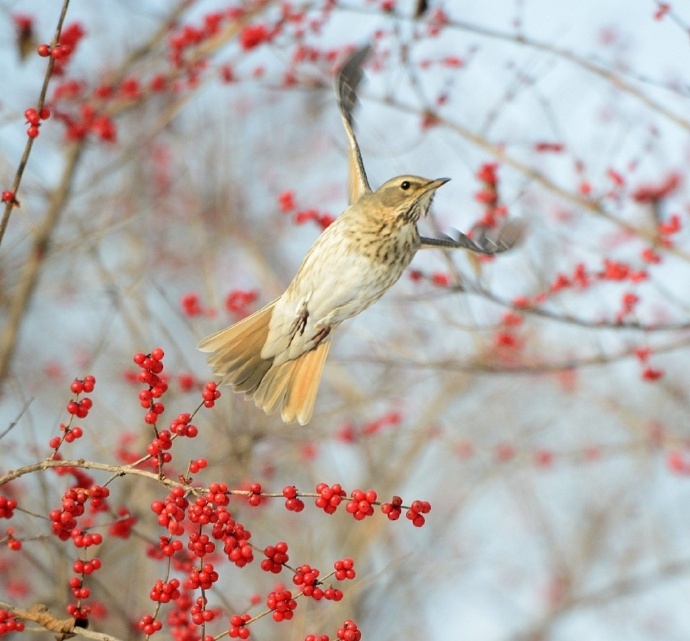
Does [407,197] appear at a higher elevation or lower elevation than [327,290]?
higher

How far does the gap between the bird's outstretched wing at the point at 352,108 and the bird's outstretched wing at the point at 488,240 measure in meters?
0.42

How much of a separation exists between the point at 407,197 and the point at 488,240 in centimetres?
33

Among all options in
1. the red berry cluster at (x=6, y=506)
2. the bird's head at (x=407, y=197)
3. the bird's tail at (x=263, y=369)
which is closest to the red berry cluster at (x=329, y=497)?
the red berry cluster at (x=6, y=506)

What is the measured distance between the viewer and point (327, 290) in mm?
3016

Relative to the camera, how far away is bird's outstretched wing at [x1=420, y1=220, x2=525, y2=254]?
3.01 m

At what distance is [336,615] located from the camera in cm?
495

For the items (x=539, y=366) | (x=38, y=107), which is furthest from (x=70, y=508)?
(x=539, y=366)

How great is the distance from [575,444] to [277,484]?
380cm

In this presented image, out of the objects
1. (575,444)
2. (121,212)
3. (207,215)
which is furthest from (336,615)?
(575,444)

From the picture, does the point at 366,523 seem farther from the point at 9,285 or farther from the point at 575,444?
the point at 575,444

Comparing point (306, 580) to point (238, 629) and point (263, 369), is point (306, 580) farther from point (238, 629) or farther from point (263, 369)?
point (263, 369)

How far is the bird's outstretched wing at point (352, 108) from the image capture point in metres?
3.25

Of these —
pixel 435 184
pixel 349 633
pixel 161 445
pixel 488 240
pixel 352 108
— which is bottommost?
pixel 349 633

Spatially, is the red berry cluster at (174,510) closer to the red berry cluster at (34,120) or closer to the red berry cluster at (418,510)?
the red berry cluster at (418,510)
